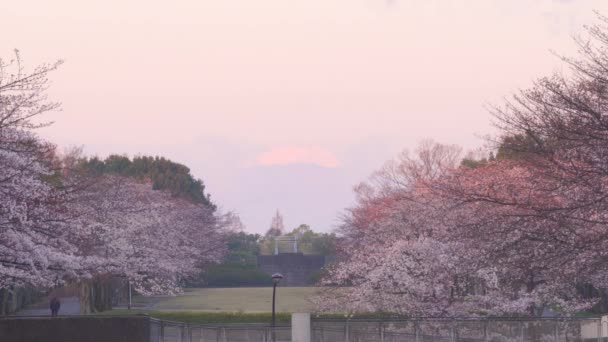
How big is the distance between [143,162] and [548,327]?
101160 millimetres

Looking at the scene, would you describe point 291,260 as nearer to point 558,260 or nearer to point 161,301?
point 161,301

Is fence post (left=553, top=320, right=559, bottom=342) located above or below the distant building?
below

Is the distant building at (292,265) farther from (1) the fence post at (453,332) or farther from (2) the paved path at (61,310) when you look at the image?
(1) the fence post at (453,332)

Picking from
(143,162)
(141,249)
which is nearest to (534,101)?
(141,249)

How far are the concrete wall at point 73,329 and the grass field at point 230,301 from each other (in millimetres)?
37206

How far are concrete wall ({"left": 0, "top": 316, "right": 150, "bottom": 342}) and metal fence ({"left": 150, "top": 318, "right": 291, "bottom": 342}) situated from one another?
3212mm

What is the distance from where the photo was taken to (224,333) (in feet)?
124

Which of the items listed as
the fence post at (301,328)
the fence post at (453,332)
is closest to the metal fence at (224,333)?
the fence post at (301,328)

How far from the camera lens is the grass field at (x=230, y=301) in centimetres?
7344

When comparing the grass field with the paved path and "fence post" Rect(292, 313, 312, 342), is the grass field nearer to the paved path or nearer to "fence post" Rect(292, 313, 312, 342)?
the paved path

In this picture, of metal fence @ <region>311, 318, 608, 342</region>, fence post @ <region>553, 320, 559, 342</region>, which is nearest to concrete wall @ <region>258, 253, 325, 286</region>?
metal fence @ <region>311, 318, 608, 342</region>

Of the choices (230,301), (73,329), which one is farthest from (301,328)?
(230,301)

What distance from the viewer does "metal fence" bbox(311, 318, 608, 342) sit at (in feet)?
115

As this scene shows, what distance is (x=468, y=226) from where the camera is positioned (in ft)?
101
